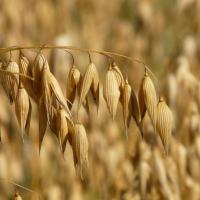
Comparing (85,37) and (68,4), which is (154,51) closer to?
(85,37)

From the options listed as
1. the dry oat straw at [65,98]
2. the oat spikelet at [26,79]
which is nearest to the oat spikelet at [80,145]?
the dry oat straw at [65,98]

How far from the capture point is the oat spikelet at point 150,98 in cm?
138

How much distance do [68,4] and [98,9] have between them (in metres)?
0.28

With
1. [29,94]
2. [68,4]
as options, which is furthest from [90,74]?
[68,4]

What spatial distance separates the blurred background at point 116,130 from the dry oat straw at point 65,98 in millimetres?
41

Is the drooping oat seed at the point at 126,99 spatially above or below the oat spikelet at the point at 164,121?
above

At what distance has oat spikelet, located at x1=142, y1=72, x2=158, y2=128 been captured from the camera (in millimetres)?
1377

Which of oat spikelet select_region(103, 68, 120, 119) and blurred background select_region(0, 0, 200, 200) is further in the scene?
blurred background select_region(0, 0, 200, 200)

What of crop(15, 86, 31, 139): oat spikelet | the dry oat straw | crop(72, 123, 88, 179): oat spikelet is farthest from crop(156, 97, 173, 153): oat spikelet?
crop(15, 86, 31, 139): oat spikelet

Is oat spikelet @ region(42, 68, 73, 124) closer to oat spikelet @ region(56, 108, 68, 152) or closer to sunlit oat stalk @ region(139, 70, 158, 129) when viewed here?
oat spikelet @ region(56, 108, 68, 152)

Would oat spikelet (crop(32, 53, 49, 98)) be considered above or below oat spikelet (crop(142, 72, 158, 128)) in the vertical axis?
above

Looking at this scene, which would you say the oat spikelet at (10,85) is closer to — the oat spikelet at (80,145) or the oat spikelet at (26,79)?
the oat spikelet at (26,79)

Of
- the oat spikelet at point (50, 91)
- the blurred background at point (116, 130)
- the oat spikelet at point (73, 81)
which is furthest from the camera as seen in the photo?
the blurred background at point (116, 130)

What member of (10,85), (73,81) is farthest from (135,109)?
(10,85)
